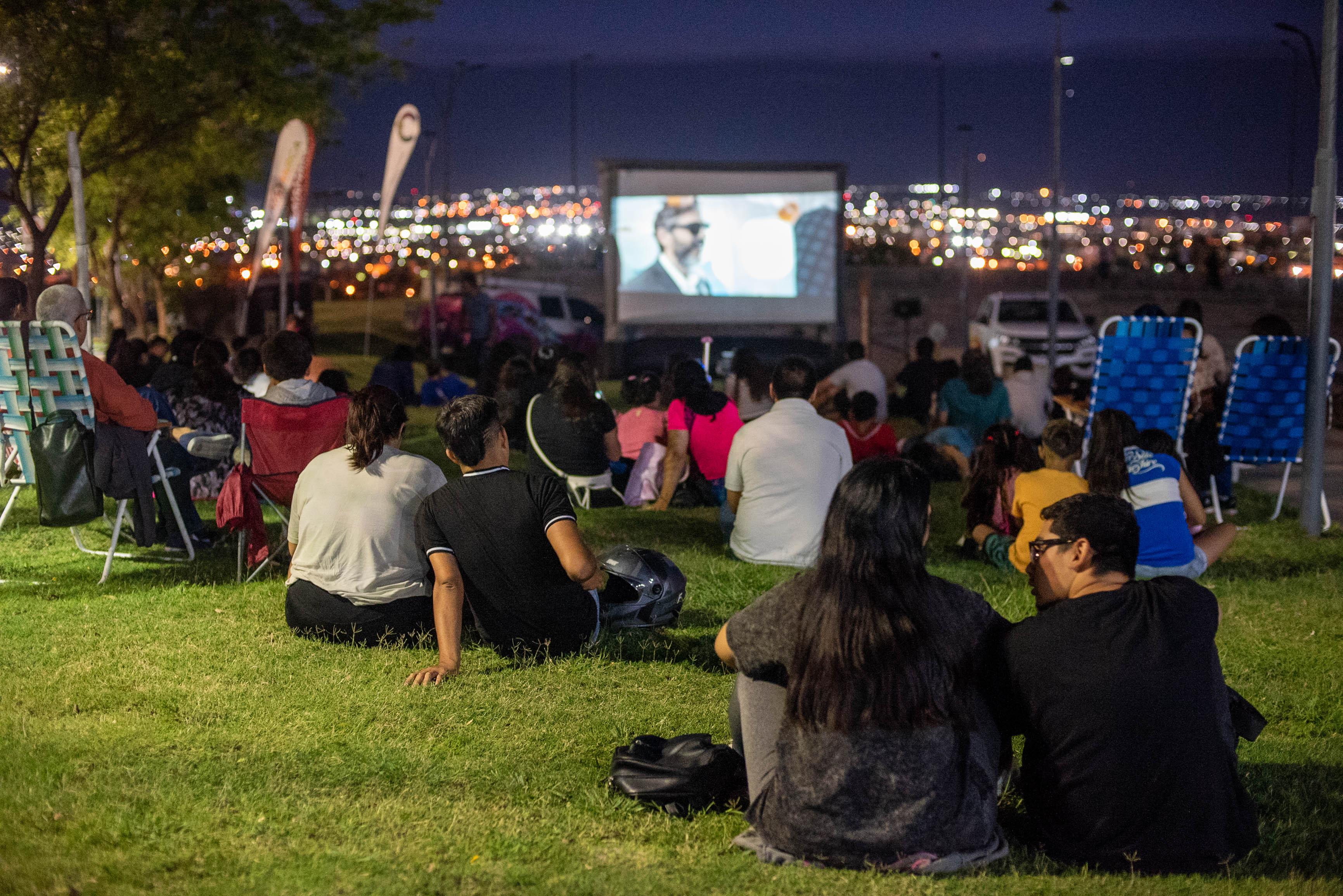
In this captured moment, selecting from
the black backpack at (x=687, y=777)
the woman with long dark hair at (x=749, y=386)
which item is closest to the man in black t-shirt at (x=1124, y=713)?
the black backpack at (x=687, y=777)

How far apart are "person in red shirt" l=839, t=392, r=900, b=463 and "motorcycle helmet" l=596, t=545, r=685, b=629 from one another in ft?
12.3

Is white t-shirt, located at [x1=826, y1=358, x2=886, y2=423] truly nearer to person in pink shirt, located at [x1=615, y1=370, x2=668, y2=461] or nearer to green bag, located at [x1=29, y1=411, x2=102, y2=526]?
person in pink shirt, located at [x1=615, y1=370, x2=668, y2=461]

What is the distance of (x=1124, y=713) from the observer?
3.39 m

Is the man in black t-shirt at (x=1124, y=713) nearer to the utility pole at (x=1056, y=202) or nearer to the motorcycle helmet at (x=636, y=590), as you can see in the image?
the motorcycle helmet at (x=636, y=590)

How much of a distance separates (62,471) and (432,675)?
2.79 meters

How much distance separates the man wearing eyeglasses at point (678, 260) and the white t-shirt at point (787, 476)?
1070 centimetres

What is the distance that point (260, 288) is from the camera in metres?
30.3

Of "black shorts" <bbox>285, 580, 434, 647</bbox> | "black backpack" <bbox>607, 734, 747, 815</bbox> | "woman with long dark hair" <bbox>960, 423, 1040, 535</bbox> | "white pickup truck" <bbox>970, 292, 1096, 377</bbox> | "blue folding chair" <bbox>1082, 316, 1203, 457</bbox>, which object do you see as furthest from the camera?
"white pickup truck" <bbox>970, 292, 1096, 377</bbox>

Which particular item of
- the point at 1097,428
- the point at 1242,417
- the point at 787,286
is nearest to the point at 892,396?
the point at 787,286

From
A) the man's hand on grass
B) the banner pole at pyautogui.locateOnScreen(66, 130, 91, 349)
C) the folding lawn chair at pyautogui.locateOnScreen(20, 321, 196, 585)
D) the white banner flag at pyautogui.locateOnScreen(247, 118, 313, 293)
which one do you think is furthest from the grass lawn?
the white banner flag at pyautogui.locateOnScreen(247, 118, 313, 293)

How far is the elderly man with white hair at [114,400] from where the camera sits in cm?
691

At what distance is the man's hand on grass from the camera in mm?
5125

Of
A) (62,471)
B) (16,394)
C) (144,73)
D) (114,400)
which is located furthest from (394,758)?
(144,73)

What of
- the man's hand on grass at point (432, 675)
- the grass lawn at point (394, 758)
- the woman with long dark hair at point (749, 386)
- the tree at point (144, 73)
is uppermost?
the tree at point (144, 73)
